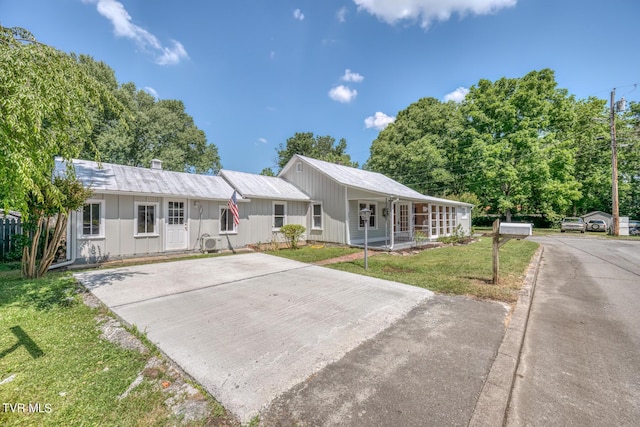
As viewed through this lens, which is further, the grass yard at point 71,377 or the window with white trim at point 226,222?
the window with white trim at point 226,222

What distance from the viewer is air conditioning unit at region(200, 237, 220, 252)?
38.0 feet

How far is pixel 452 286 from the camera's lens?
20.6 ft

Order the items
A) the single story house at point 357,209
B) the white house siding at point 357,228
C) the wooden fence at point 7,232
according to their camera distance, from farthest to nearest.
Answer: the white house siding at point 357,228 < the single story house at point 357,209 < the wooden fence at point 7,232

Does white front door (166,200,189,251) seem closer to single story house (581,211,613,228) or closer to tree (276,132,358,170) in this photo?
tree (276,132,358,170)

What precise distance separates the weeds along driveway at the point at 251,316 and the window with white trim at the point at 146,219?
262cm

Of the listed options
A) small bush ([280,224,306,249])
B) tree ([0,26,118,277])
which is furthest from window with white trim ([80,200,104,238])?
small bush ([280,224,306,249])

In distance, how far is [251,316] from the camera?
14.6ft

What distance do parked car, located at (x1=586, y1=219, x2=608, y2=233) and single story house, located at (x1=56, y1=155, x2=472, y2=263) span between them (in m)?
16.7

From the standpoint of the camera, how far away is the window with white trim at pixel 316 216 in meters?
15.2

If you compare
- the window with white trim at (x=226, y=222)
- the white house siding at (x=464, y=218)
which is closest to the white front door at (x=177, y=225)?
the window with white trim at (x=226, y=222)

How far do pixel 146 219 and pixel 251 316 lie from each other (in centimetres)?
835

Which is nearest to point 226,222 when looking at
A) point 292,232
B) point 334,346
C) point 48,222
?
point 292,232

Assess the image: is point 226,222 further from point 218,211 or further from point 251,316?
point 251,316

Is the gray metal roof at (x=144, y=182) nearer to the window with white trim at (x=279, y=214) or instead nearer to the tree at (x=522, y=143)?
the window with white trim at (x=279, y=214)
